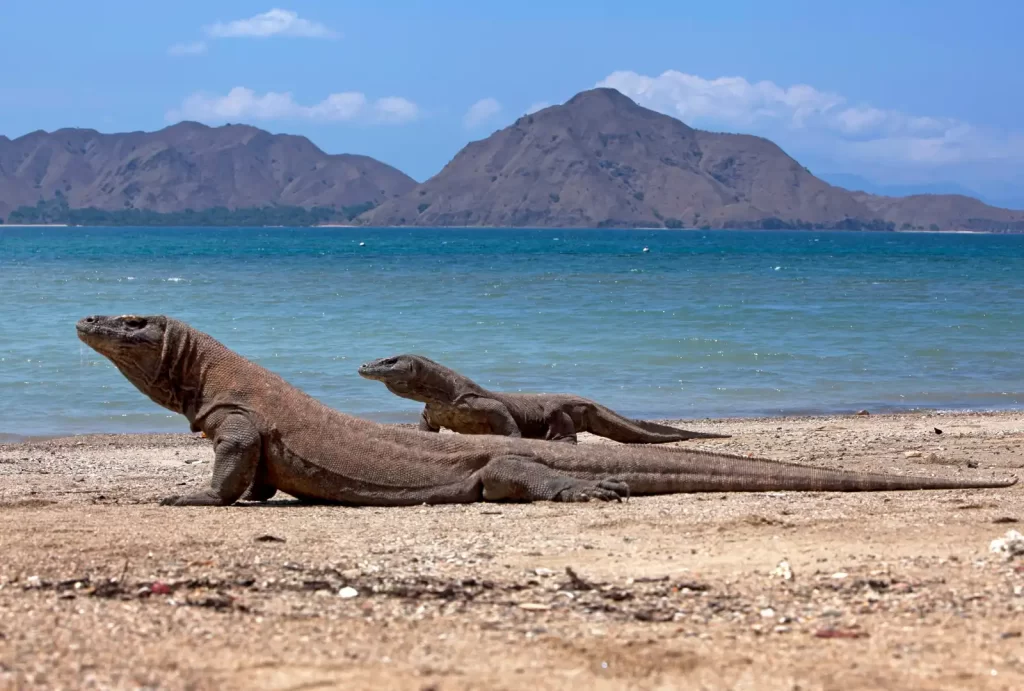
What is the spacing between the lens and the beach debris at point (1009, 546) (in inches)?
232

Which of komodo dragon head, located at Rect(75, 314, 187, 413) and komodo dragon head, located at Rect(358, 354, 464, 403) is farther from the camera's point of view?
komodo dragon head, located at Rect(358, 354, 464, 403)

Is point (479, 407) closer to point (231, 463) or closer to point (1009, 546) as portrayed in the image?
point (231, 463)

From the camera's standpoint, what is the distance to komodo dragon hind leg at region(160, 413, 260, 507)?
26.3 feet

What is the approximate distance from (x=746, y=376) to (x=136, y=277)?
3604 cm

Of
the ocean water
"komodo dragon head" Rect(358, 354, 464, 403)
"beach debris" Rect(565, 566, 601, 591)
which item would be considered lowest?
the ocean water

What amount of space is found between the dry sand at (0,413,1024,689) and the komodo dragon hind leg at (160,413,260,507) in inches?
7.3

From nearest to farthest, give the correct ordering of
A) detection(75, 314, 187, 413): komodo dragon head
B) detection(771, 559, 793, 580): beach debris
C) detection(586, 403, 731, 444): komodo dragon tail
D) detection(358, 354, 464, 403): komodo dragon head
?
detection(771, 559, 793, 580): beach debris, detection(75, 314, 187, 413): komodo dragon head, detection(358, 354, 464, 403): komodo dragon head, detection(586, 403, 731, 444): komodo dragon tail

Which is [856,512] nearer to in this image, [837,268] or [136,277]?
[136,277]

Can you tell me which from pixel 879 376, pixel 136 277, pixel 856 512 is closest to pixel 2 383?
pixel 879 376

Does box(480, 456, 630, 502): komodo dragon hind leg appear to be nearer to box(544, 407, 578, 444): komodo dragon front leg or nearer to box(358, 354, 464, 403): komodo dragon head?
box(358, 354, 464, 403): komodo dragon head

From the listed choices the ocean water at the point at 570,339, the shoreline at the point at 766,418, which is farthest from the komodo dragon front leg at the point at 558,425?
the ocean water at the point at 570,339

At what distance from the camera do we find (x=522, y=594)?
530 cm

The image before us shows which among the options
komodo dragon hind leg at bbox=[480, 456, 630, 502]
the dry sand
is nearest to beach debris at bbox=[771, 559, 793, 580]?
the dry sand

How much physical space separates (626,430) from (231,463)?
14.9 feet
